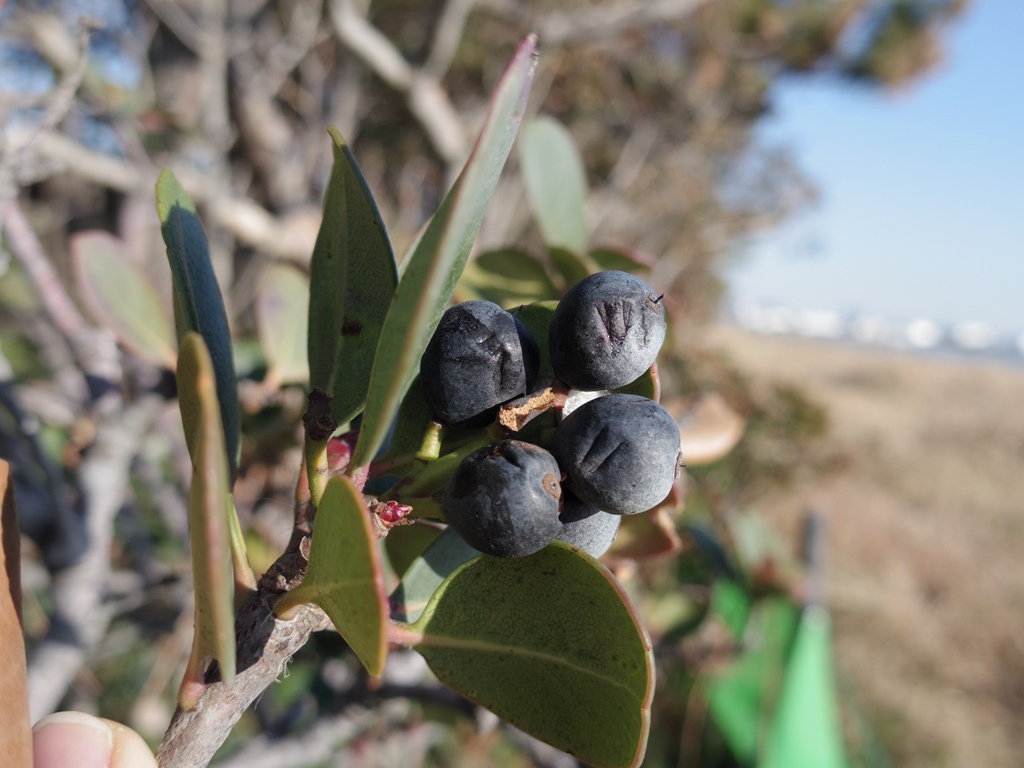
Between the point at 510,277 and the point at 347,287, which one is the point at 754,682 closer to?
the point at 510,277

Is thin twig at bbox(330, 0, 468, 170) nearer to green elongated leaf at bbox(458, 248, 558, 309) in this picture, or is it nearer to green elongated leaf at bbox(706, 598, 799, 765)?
green elongated leaf at bbox(706, 598, 799, 765)

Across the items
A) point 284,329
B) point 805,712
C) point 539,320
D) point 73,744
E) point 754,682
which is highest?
point 539,320

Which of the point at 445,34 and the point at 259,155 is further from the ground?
the point at 445,34

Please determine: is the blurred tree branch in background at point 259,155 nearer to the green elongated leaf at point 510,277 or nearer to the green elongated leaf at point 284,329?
the green elongated leaf at point 284,329

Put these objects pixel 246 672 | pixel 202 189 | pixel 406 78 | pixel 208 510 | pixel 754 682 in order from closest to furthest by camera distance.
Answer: pixel 208 510 → pixel 246 672 → pixel 202 189 → pixel 754 682 → pixel 406 78

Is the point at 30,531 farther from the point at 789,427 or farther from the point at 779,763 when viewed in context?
the point at 789,427

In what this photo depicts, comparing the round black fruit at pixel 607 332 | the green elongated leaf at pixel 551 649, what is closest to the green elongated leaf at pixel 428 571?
the green elongated leaf at pixel 551 649

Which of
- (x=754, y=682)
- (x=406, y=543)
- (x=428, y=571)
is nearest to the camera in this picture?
(x=428, y=571)

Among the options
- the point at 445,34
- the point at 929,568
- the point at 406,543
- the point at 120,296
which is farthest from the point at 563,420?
the point at 929,568
